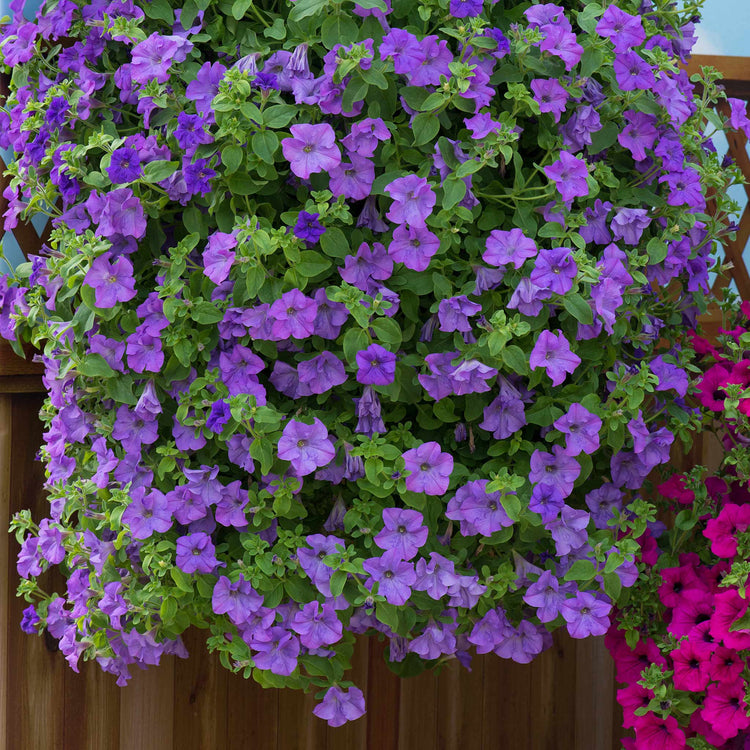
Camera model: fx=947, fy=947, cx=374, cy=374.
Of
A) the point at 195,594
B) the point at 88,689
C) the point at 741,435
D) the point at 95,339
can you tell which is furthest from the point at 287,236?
the point at 88,689

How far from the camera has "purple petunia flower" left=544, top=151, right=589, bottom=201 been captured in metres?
1.31

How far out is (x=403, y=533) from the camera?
52.7 inches

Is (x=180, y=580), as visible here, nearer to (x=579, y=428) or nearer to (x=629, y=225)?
(x=579, y=428)

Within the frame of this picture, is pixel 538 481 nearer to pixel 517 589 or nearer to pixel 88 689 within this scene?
pixel 517 589

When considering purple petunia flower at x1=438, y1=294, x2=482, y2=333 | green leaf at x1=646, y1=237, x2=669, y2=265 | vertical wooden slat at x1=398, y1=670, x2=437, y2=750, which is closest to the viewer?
purple petunia flower at x1=438, y1=294, x2=482, y2=333

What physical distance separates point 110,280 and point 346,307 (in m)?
0.35

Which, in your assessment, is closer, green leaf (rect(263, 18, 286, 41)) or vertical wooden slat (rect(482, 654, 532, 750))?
green leaf (rect(263, 18, 286, 41))

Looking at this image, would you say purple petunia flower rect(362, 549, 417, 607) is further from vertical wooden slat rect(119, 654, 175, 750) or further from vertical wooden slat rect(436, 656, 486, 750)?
vertical wooden slat rect(436, 656, 486, 750)

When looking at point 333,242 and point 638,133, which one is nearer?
point 333,242

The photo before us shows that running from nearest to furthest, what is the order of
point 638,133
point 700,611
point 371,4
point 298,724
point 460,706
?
point 371,4, point 638,133, point 700,611, point 298,724, point 460,706

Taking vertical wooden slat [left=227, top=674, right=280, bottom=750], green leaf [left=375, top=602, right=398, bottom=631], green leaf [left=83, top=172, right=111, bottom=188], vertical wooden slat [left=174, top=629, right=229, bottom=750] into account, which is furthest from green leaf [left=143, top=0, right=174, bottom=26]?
vertical wooden slat [left=227, top=674, right=280, bottom=750]

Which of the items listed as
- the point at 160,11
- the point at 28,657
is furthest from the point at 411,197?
the point at 28,657

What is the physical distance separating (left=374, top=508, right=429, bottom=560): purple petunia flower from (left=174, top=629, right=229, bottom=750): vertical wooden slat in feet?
2.40

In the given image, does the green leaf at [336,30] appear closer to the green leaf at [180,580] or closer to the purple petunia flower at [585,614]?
the green leaf at [180,580]
